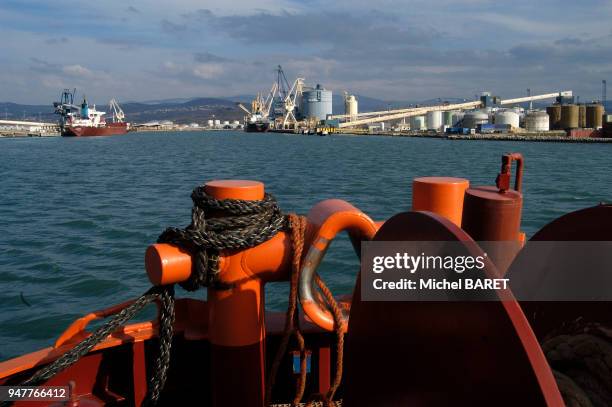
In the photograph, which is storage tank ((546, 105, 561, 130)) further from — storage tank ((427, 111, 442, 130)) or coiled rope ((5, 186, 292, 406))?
coiled rope ((5, 186, 292, 406))

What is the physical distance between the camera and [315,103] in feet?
505

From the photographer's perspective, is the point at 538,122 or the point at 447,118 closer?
the point at 538,122

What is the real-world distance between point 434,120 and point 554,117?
30805 millimetres

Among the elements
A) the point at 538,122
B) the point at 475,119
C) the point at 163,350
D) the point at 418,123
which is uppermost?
the point at 418,123

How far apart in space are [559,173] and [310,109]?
397 feet

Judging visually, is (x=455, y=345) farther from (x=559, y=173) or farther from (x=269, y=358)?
(x=559, y=173)

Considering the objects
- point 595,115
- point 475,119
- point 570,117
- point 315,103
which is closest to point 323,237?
point 475,119

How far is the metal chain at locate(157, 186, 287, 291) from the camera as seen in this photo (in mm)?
3379

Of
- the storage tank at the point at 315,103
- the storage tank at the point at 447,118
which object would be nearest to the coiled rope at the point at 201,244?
the storage tank at the point at 447,118

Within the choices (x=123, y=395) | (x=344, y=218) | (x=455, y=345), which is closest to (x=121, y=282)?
(x=123, y=395)

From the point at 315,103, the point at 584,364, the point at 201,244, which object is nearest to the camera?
the point at 584,364

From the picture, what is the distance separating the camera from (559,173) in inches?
1449

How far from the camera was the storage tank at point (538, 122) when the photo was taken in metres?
104

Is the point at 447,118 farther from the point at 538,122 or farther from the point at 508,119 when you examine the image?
the point at 538,122
